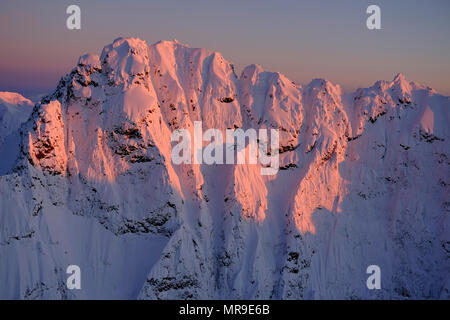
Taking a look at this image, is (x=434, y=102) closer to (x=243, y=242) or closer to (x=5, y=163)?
(x=243, y=242)

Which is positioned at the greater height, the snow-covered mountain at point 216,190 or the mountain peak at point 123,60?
the mountain peak at point 123,60

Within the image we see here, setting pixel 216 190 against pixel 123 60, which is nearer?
pixel 123 60

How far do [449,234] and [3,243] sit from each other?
82034mm

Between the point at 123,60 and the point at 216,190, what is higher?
the point at 123,60

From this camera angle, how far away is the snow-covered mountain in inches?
2749

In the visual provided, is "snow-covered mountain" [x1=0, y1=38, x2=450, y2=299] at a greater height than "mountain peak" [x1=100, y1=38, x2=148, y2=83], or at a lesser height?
lesser

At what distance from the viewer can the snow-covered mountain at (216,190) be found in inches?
2749

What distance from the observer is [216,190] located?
81.9 metres

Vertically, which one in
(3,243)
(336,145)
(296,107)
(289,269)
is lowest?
(289,269)

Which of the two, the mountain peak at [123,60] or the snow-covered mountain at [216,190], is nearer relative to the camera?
the snow-covered mountain at [216,190]

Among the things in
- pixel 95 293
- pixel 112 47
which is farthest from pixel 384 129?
pixel 95 293

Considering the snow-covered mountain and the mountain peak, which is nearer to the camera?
the snow-covered mountain

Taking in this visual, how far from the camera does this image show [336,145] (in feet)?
290
